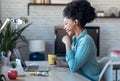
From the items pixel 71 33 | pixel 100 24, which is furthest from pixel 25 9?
pixel 71 33

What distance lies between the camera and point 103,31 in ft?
18.2

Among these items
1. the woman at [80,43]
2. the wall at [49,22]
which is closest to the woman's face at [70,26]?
the woman at [80,43]

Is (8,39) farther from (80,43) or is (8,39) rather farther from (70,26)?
(80,43)

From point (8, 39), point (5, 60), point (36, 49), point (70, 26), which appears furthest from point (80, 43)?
point (36, 49)

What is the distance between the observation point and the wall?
5328 mm

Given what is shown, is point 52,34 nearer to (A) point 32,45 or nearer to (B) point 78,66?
(A) point 32,45

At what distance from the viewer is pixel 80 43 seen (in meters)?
2.44

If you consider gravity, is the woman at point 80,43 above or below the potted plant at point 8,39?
above

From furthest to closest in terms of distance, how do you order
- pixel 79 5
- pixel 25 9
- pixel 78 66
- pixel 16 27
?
pixel 25 9
pixel 16 27
pixel 79 5
pixel 78 66

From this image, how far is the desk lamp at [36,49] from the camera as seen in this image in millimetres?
5016

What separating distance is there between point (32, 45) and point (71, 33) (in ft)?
8.38

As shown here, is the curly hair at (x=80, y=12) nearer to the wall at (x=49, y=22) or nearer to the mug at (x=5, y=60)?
the mug at (x=5, y=60)

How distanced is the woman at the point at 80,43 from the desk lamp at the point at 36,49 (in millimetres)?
2428

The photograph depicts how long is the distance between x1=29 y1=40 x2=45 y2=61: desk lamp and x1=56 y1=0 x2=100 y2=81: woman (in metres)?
2.43
